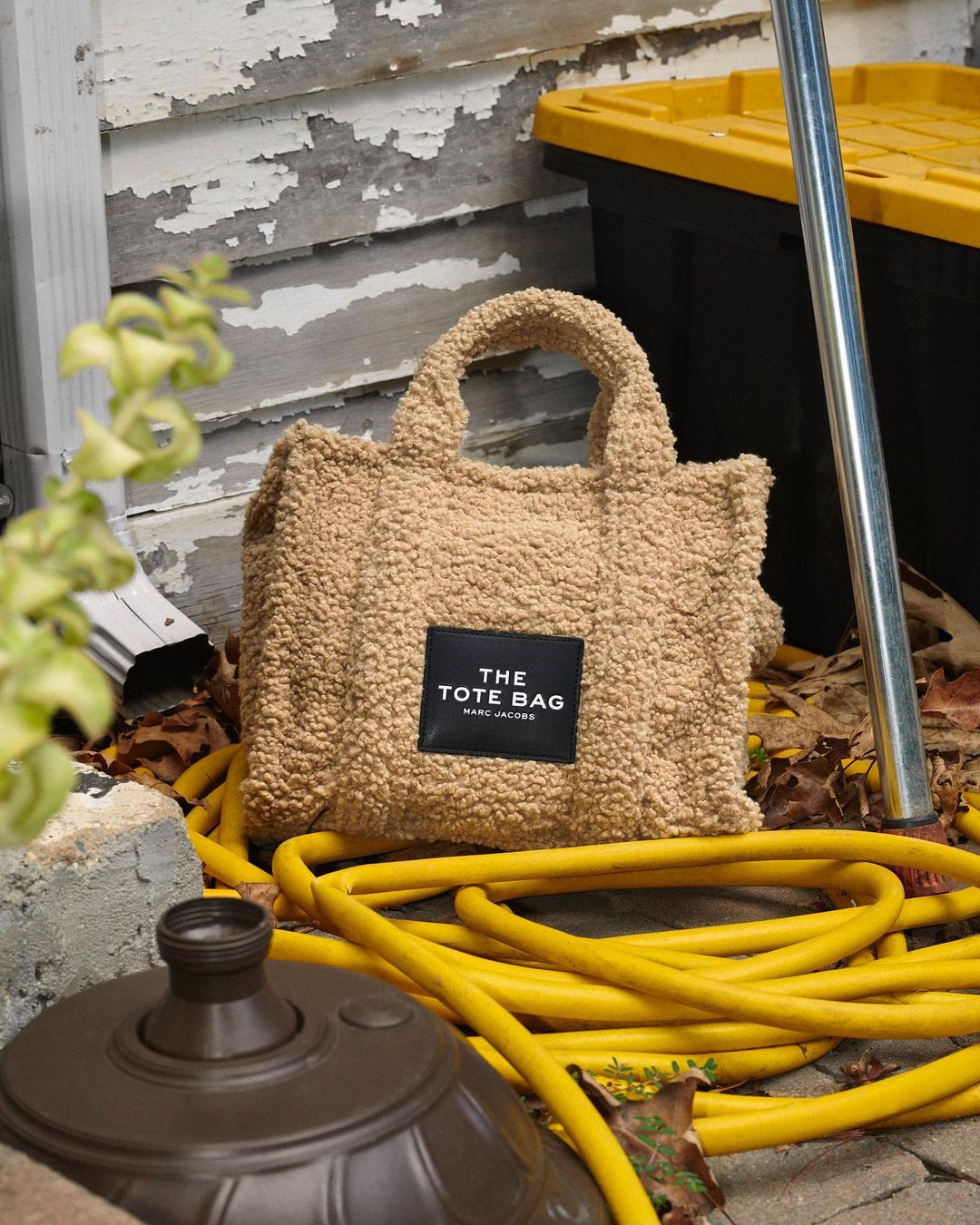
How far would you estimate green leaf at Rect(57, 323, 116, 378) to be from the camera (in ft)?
1.30

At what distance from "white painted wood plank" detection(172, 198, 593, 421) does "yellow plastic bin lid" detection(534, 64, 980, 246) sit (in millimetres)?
202

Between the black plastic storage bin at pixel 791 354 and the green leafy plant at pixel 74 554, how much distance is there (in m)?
1.51

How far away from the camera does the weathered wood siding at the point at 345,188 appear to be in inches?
77.7

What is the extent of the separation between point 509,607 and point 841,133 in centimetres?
109

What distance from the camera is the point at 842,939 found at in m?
1.35

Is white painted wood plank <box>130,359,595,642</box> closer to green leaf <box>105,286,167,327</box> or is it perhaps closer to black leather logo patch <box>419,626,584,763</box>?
black leather logo patch <box>419,626,584,763</box>

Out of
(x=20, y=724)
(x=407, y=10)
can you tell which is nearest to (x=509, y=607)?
(x=407, y=10)

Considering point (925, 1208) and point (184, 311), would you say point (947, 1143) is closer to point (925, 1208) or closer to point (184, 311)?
point (925, 1208)

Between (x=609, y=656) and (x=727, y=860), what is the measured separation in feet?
0.81

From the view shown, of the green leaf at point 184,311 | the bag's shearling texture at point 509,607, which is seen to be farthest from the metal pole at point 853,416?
the green leaf at point 184,311

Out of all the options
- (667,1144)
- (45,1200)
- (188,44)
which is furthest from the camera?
(188,44)

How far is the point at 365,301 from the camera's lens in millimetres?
2209

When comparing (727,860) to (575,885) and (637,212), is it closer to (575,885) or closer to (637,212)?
(575,885)

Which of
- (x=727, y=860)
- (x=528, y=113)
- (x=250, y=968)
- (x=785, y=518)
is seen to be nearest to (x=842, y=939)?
(x=727, y=860)
